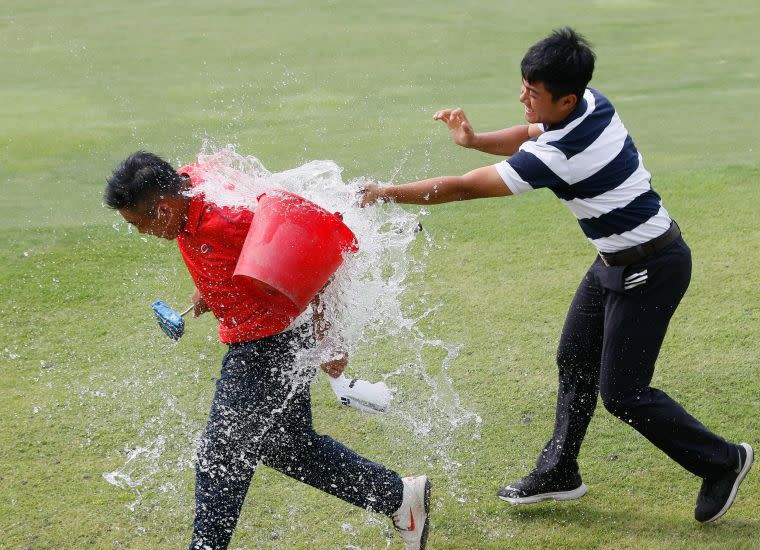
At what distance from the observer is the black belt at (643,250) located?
3.57m

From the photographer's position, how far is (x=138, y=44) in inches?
414

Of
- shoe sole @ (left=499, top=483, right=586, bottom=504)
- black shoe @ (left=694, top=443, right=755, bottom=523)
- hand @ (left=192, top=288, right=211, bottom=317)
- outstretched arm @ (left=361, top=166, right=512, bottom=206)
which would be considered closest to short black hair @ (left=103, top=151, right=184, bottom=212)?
hand @ (left=192, top=288, right=211, bottom=317)

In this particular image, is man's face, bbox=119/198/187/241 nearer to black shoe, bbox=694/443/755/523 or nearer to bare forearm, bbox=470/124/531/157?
bare forearm, bbox=470/124/531/157

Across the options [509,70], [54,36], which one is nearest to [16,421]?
[509,70]

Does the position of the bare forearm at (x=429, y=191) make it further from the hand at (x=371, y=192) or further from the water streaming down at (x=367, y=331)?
the water streaming down at (x=367, y=331)

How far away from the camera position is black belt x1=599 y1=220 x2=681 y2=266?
3.57 m

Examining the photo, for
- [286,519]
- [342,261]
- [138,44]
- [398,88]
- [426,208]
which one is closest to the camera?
[342,261]

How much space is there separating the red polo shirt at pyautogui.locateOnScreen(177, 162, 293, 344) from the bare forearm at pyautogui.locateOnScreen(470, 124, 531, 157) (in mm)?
1064

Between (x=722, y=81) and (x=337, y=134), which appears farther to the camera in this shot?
(x=722, y=81)

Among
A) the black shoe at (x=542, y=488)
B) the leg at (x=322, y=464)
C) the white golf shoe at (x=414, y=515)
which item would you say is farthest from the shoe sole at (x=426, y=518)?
the black shoe at (x=542, y=488)

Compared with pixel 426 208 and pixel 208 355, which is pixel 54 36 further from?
→ pixel 208 355

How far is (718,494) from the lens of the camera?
12.4ft

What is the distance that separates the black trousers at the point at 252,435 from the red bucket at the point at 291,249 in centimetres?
27

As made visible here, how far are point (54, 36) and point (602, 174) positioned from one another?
8.78 meters
